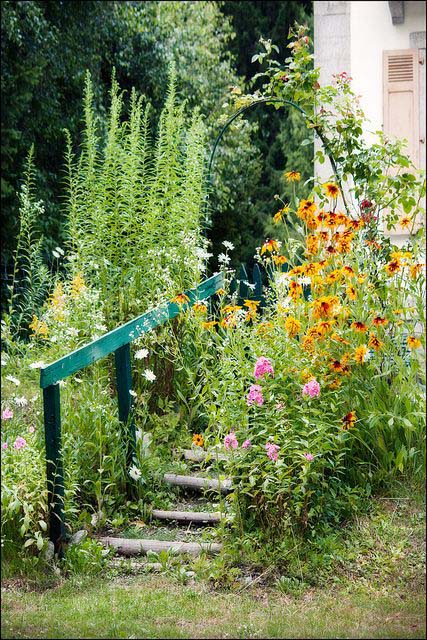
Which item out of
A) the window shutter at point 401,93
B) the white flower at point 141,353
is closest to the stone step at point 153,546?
the white flower at point 141,353

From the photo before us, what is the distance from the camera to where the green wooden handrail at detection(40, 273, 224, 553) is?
484 centimetres

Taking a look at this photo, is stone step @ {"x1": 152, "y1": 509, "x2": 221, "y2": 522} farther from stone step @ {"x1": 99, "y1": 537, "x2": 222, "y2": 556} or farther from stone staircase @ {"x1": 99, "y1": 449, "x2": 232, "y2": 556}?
stone step @ {"x1": 99, "y1": 537, "x2": 222, "y2": 556}

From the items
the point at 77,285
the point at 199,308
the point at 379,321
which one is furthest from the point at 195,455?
the point at 379,321

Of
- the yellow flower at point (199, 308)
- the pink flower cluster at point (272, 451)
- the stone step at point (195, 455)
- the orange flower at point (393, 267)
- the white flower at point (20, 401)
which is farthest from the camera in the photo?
the yellow flower at point (199, 308)

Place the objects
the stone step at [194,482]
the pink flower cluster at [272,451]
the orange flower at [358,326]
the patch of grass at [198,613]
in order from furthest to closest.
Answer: the stone step at [194,482] → the orange flower at [358,326] → the pink flower cluster at [272,451] → the patch of grass at [198,613]

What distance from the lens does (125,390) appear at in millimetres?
5488

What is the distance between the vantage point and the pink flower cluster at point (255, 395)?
15.6 feet

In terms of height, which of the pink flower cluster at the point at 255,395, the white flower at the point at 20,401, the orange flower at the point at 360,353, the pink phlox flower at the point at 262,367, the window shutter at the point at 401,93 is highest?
the window shutter at the point at 401,93

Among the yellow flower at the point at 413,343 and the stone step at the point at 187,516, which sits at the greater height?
the yellow flower at the point at 413,343

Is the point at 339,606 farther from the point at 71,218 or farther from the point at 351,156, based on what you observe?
the point at 71,218

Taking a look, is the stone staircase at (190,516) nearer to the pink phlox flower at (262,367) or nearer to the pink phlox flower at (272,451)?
the pink phlox flower at (272,451)

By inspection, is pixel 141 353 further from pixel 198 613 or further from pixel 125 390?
pixel 198 613

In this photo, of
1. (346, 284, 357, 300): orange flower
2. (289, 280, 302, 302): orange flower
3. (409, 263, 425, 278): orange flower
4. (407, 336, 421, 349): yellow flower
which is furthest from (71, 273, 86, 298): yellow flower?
(407, 336, 421, 349): yellow flower

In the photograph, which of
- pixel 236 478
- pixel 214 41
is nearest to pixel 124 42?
pixel 214 41
